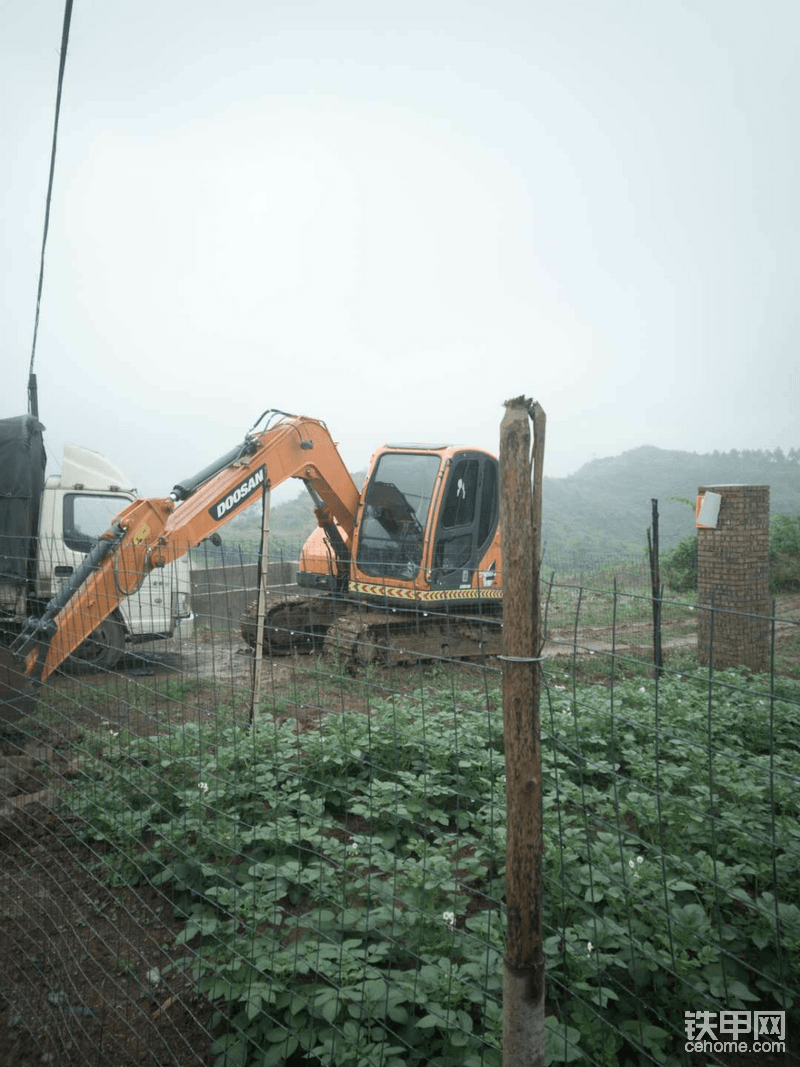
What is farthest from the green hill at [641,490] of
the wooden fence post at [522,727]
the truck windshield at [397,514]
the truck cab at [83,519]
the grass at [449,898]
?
the wooden fence post at [522,727]

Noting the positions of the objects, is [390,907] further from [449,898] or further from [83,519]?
[83,519]

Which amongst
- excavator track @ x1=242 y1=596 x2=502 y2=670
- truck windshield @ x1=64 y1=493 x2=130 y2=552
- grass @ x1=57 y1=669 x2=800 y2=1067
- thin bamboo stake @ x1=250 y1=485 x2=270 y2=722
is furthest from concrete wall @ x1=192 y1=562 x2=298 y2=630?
grass @ x1=57 y1=669 x2=800 y2=1067

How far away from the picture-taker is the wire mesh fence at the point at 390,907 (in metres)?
2.18

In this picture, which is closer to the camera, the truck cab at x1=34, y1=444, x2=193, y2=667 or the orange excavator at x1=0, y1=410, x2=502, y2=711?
the orange excavator at x1=0, y1=410, x2=502, y2=711

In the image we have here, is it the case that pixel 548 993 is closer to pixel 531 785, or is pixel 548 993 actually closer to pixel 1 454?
pixel 531 785

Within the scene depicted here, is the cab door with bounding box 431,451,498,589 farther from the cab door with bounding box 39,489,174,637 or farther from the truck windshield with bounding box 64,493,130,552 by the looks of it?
the truck windshield with bounding box 64,493,130,552

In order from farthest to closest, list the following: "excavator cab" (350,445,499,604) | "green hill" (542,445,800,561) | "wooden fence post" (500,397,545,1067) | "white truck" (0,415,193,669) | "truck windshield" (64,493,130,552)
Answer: "green hill" (542,445,800,561) < "excavator cab" (350,445,499,604) < "truck windshield" (64,493,130,552) < "white truck" (0,415,193,669) < "wooden fence post" (500,397,545,1067)

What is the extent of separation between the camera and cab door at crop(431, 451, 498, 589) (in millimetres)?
8797

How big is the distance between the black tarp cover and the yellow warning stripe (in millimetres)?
3996

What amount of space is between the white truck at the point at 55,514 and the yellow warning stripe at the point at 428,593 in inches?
90.1

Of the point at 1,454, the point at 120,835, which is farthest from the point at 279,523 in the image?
the point at 120,835

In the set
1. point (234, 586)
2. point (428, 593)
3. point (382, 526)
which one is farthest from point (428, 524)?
point (234, 586)

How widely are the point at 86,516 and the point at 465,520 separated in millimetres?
4914

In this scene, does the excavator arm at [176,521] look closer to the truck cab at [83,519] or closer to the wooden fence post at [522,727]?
the truck cab at [83,519]
